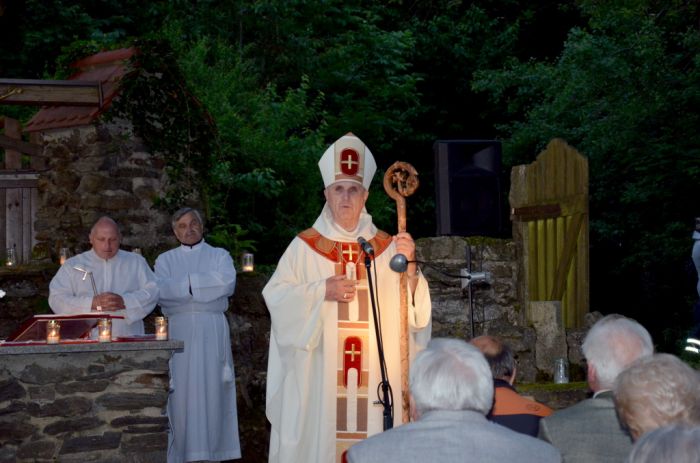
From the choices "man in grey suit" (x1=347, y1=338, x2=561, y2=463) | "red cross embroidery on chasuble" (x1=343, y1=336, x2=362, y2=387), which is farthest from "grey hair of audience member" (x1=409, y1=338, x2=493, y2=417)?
"red cross embroidery on chasuble" (x1=343, y1=336, x2=362, y2=387)

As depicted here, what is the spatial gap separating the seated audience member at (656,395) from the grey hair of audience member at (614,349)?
0.55 metres

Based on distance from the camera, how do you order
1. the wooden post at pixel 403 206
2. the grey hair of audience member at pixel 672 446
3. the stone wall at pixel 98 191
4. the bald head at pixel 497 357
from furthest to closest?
the stone wall at pixel 98 191
the wooden post at pixel 403 206
the bald head at pixel 497 357
the grey hair of audience member at pixel 672 446

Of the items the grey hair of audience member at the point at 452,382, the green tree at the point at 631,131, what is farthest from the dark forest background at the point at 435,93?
the grey hair of audience member at the point at 452,382

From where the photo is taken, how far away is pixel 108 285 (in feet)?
31.0

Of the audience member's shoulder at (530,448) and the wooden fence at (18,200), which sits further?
the wooden fence at (18,200)

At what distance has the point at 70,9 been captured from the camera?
18.2 metres

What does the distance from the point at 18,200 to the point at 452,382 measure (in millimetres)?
9018

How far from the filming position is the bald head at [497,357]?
518 centimetres

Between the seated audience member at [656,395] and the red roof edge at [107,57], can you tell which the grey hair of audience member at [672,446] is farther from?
the red roof edge at [107,57]

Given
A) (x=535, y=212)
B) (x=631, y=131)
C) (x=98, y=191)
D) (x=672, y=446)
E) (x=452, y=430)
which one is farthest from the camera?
(x=631, y=131)

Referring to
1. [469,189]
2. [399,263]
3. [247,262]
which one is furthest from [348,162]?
[247,262]

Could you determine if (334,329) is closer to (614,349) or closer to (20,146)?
(614,349)

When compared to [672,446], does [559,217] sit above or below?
above

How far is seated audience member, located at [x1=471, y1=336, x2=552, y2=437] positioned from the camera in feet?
16.5
